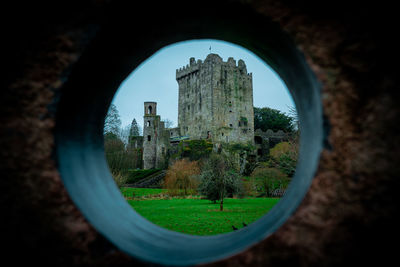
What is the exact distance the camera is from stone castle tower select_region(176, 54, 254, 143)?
155 feet

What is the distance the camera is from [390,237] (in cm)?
150

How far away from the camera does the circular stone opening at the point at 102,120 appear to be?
1861 mm

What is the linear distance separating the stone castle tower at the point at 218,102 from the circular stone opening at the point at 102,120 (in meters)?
43.7

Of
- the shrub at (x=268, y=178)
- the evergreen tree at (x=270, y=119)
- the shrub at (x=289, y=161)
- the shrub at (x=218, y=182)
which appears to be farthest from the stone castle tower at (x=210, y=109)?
the shrub at (x=218, y=182)

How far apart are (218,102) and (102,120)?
150 feet

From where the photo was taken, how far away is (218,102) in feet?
157

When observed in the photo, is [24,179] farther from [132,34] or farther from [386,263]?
[386,263]

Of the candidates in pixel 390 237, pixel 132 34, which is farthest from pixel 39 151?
pixel 390 237

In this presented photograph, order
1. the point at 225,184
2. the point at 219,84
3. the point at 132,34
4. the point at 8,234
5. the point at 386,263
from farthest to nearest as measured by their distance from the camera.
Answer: the point at 219,84 → the point at 225,184 → the point at 132,34 → the point at 8,234 → the point at 386,263

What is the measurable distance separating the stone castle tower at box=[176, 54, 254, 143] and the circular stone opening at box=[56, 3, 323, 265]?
4373cm

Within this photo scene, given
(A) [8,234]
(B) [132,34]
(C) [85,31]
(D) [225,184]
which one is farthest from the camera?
(D) [225,184]

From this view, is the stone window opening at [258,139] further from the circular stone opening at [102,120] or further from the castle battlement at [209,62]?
the circular stone opening at [102,120]

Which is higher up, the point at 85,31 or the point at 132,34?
the point at 132,34

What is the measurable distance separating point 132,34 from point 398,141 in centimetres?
207
